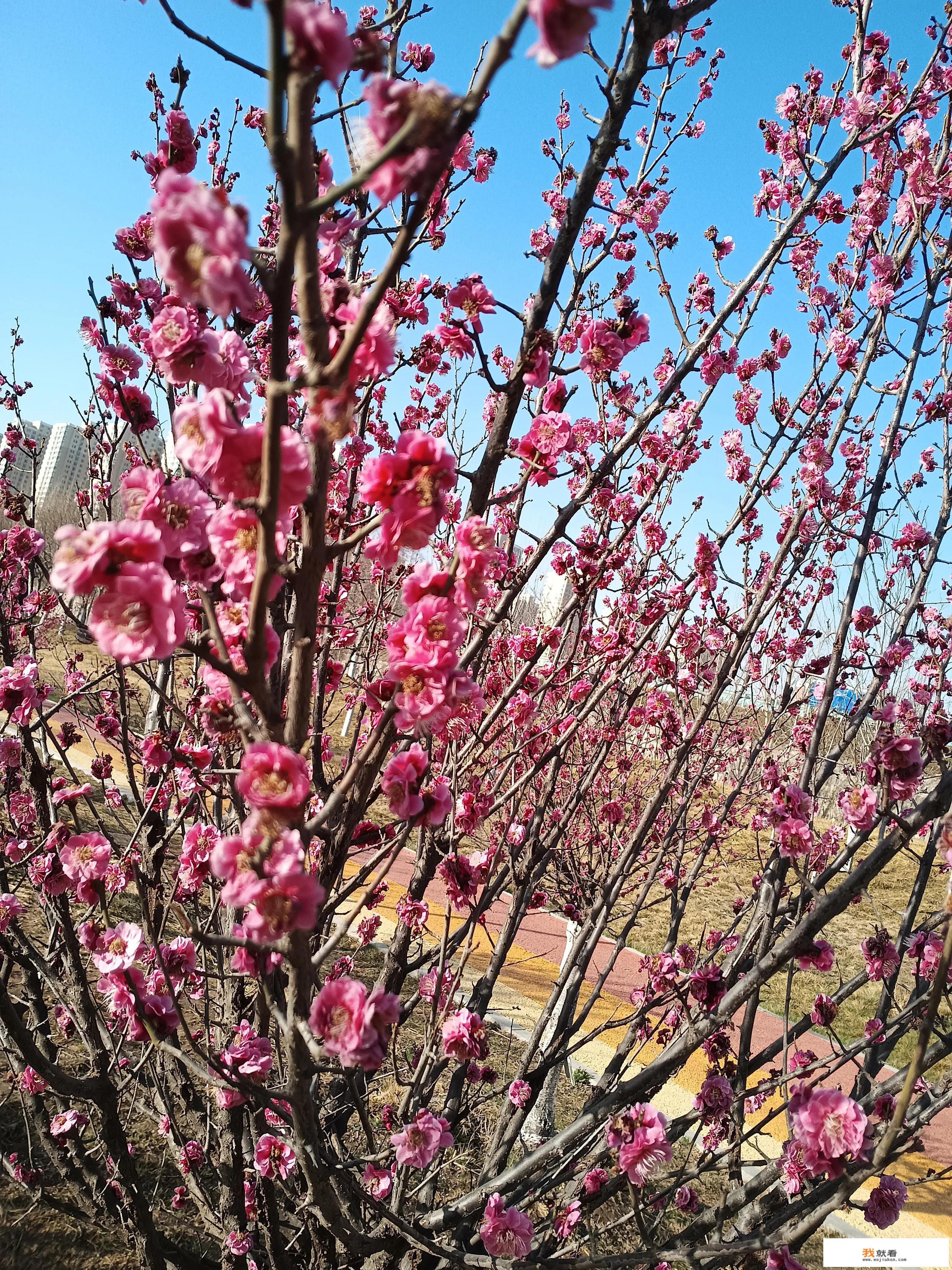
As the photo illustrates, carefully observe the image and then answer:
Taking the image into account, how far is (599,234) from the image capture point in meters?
3.30

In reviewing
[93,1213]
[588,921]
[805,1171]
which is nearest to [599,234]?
[588,921]

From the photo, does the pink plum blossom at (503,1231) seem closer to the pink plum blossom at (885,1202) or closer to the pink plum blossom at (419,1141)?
the pink plum blossom at (419,1141)

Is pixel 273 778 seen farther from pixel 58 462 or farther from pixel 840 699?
pixel 58 462

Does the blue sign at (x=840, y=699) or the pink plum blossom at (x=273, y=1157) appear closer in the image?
the pink plum blossom at (x=273, y=1157)

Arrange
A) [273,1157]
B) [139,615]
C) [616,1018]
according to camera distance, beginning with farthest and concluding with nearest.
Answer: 1. [616,1018]
2. [273,1157]
3. [139,615]

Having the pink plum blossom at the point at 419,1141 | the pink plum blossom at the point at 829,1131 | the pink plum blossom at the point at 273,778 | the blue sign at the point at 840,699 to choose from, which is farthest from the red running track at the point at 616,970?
the pink plum blossom at the point at 273,778

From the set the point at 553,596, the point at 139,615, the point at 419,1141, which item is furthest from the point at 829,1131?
the point at 553,596

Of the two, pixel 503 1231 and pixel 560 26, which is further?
pixel 503 1231

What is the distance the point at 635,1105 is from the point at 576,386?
2.27m

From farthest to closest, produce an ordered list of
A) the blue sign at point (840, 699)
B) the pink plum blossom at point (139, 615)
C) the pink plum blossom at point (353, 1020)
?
1. the blue sign at point (840, 699)
2. the pink plum blossom at point (353, 1020)
3. the pink plum blossom at point (139, 615)

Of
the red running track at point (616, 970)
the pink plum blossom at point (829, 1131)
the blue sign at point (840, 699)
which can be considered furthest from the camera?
the red running track at point (616, 970)

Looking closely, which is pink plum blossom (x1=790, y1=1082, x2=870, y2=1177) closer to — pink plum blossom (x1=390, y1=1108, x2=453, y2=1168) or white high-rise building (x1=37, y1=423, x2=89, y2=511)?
pink plum blossom (x1=390, y1=1108, x2=453, y2=1168)

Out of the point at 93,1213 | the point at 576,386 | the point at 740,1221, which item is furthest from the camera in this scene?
the point at 93,1213

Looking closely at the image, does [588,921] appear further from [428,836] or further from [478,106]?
[478,106]
